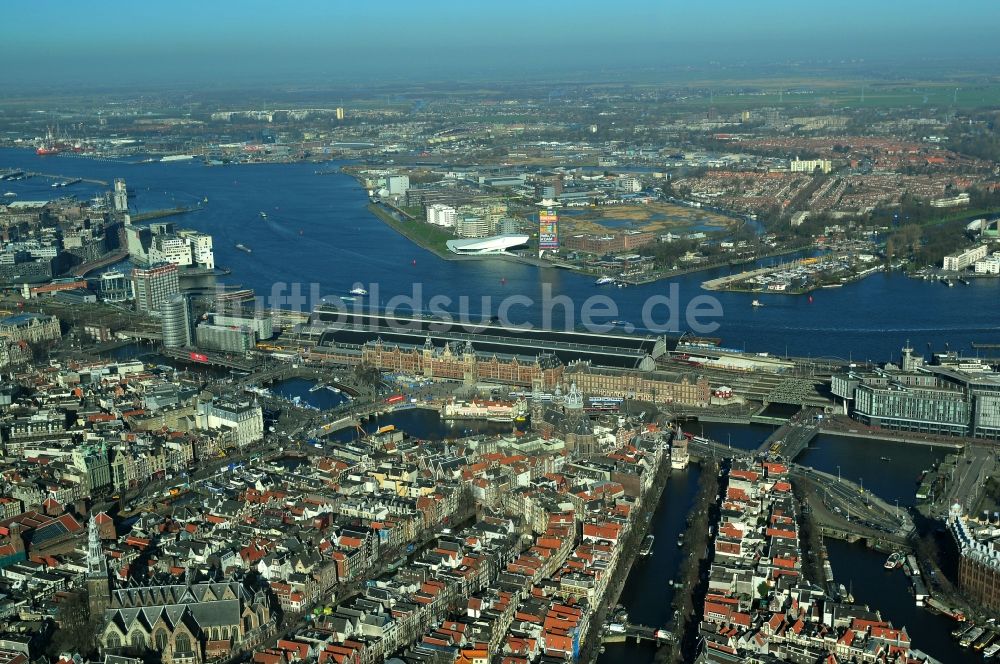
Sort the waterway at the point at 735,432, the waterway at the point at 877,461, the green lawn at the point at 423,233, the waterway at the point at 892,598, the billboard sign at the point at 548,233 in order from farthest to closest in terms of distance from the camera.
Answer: the green lawn at the point at 423,233 < the billboard sign at the point at 548,233 < the waterway at the point at 735,432 < the waterway at the point at 877,461 < the waterway at the point at 892,598

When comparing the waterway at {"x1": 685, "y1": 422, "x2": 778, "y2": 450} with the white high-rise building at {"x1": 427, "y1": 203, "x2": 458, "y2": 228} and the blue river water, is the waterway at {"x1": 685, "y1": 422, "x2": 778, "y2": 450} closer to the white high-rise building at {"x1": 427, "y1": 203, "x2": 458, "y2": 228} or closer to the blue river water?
the blue river water

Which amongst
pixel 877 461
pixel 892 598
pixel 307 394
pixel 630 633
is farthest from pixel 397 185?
Answer: pixel 630 633

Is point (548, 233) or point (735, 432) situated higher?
point (548, 233)

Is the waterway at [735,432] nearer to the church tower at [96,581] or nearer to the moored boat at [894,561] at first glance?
the moored boat at [894,561]

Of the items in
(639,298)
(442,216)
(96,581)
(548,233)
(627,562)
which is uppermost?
(96,581)

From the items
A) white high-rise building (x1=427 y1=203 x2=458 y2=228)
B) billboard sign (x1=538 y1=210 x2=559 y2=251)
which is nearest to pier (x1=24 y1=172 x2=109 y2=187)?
white high-rise building (x1=427 y1=203 x2=458 y2=228)

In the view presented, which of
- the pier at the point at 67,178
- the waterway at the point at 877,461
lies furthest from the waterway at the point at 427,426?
the pier at the point at 67,178

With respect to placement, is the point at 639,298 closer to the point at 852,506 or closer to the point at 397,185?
the point at 852,506
